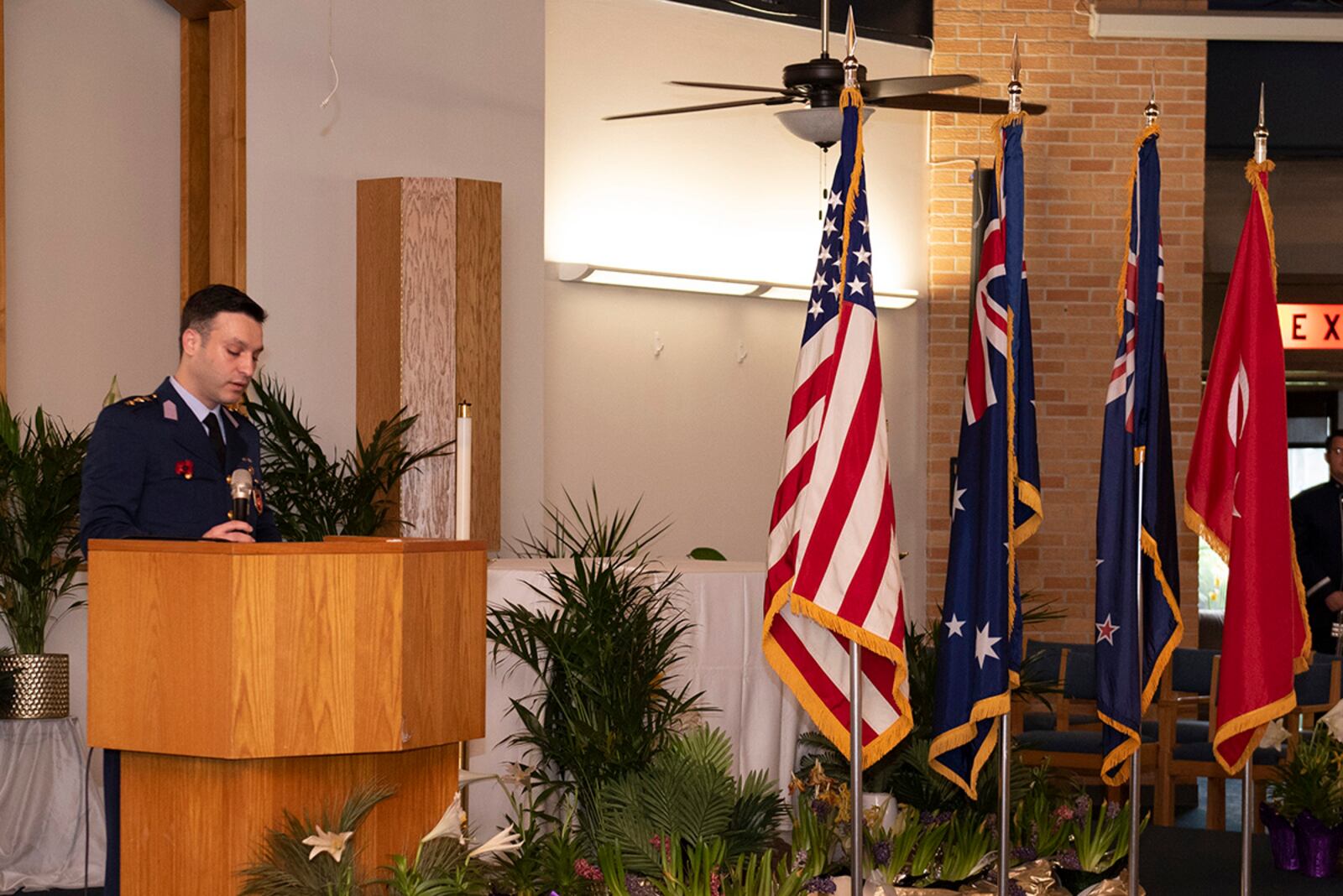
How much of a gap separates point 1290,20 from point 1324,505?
9.90 ft

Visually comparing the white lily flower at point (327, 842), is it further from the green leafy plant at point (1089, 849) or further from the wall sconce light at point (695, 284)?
the wall sconce light at point (695, 284)

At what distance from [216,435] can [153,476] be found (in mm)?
194

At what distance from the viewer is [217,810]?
310 centimetres

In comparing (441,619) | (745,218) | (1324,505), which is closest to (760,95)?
(745,218)

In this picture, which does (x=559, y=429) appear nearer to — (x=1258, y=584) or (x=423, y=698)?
(x=1258, y=584)

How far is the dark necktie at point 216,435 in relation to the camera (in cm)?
382

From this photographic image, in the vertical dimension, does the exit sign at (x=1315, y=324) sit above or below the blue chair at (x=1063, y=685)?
above

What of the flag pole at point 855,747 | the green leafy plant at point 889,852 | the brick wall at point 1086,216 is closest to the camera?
the flag pole at point 855,747

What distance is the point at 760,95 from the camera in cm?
930

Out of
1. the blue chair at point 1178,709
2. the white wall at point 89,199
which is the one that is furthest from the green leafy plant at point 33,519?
the blue chair at point 1178,709

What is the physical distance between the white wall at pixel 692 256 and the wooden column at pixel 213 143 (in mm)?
1999

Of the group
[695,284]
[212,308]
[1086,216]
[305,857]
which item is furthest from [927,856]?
[1086,216]

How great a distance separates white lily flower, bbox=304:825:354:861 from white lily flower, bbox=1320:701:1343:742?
160 inches

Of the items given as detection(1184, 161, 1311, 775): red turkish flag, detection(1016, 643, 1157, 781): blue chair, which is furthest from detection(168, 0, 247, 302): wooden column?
detection(1016, 643, 1157, 781): blue chair
